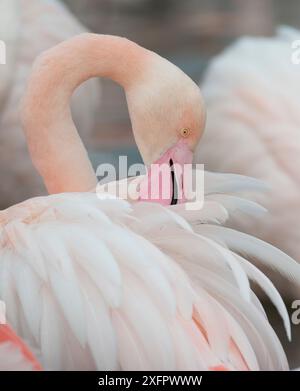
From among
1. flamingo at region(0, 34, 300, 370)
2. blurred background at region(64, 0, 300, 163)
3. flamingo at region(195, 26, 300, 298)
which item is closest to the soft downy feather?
flamingo at region(0, 34, 300, 370)

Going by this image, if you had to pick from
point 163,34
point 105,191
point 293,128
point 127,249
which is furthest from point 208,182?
point 163,34

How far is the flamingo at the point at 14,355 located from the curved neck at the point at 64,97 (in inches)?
35.0

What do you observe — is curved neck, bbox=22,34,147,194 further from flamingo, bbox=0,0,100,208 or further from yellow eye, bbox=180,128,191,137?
flamingo, bbox=0,0,100,208

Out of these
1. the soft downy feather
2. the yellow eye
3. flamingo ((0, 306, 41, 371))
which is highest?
the yellow eye

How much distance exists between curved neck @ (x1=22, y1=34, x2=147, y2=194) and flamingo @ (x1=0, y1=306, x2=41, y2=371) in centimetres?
89

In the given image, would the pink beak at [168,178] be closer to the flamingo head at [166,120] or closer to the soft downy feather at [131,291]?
the flamingo head at [166,120]

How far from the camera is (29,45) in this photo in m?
4.16

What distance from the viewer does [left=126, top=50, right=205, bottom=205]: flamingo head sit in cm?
319

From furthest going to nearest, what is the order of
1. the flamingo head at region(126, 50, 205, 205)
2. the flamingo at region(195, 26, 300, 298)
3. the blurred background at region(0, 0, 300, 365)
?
the blurred background at region(0, 0, 300, 365)
the flamingo at region(195, 26, 300, 298)
the flamingo head at region(126, 50, 205, 205)

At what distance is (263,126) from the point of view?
406 cm

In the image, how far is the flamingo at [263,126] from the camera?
3893 millimetres

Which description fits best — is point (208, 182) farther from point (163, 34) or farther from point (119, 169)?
point (163, 34)

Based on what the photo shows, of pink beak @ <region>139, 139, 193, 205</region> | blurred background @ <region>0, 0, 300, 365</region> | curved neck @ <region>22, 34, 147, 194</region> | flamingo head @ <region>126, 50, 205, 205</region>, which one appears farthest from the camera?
blurred background @ <region>0, 0, 300, 365</region>

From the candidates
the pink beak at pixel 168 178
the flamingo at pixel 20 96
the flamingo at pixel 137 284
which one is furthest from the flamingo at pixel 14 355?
the flamingo at pixel 20 96
